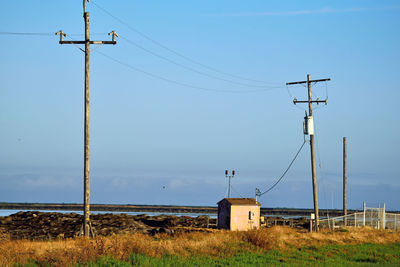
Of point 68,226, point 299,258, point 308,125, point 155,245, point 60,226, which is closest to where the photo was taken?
point 155,245

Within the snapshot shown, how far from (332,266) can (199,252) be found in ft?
23.1

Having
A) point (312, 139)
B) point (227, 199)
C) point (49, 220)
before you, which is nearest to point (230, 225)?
point (227, 199)

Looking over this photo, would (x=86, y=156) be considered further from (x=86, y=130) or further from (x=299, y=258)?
(x=299, y=258)

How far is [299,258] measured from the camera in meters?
29.0

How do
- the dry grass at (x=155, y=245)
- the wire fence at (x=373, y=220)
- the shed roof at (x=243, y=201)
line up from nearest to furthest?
the dry grass at (x=155, y=245)
the shed roof at (x=243, y=201)
the wire fence at (x=373, y=220)

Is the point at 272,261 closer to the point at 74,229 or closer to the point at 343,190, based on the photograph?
the point at 74,229

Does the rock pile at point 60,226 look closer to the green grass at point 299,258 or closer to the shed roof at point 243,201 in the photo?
the shed roof at point 243,201

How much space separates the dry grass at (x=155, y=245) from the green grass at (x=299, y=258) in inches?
27.4

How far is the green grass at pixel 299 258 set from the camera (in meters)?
23.6

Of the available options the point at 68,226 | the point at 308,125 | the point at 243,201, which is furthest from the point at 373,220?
the point at 68,226

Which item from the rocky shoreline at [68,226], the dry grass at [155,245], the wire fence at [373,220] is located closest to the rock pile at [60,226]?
the rocky shoreline at [68,226]

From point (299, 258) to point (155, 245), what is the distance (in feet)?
27.9

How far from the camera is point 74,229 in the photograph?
4666 cm

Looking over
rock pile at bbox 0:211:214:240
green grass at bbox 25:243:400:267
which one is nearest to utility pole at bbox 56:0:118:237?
green grass at bbox 25:243:400:267
